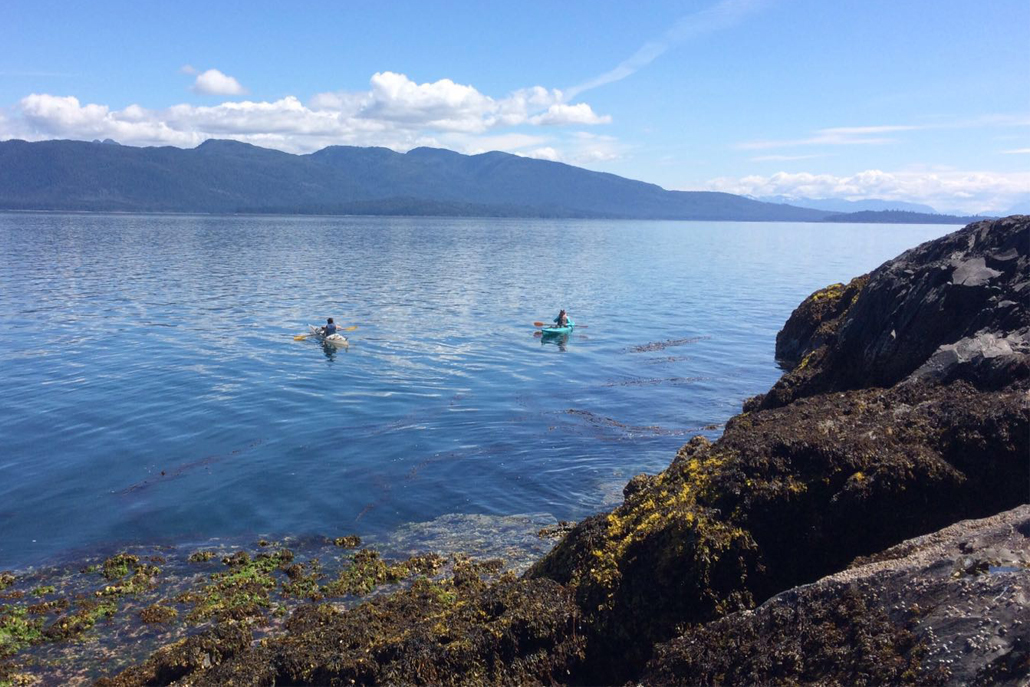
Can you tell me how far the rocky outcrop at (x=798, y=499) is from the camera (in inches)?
290

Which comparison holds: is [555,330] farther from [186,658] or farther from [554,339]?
[186,658]

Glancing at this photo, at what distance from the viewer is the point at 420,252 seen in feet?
378

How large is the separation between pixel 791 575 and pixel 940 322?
6128 mm

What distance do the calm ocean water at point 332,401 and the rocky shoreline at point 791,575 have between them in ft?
17.8

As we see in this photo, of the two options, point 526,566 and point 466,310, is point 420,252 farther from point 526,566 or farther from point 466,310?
point 526,566

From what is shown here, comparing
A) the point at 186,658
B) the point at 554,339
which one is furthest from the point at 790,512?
the point at 554,339

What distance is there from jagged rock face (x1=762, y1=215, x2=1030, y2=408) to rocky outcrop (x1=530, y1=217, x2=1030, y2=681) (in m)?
0.06

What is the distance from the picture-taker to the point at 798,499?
308 inches

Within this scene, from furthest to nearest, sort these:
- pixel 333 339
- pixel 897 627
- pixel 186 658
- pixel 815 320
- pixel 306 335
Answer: pixel 306 335 < pixel 333 339 < pixel 815 320 < pixel 186 658 < pixel 897 627

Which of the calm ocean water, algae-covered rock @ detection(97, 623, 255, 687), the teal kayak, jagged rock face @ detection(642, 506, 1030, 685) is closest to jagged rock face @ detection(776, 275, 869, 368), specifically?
the calm ocean water

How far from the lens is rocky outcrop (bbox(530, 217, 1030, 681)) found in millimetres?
7375

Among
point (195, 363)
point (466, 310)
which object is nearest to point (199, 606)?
point (195, 363)

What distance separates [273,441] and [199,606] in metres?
10.3

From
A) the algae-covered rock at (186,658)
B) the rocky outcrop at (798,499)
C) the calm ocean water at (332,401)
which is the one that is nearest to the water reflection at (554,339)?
the calm ocean water at (332,401)
